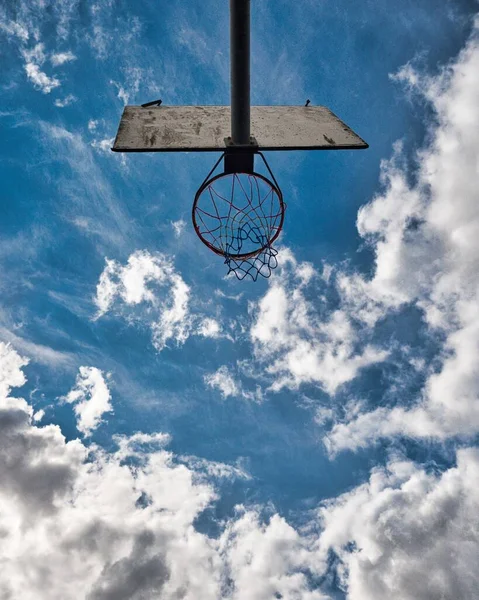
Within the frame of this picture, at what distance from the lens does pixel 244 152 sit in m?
5.09

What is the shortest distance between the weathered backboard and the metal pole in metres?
0.28

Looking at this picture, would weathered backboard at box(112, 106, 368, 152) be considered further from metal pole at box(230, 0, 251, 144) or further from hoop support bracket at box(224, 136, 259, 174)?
metal pole at box(230, 0, 251, 144)

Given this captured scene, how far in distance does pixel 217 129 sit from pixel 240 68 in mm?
1151

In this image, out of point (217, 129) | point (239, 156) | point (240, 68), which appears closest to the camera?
point (240, 68)

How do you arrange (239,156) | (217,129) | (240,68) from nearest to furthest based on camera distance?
(240,68) → (239,156) → (217,129)

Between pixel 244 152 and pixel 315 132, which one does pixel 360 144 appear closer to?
pixel 315 132

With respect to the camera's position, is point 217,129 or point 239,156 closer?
point 239,156

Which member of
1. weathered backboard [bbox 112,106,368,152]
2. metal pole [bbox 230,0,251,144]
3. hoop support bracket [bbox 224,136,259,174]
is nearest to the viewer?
metal pole [bbox 230,0,251,144]

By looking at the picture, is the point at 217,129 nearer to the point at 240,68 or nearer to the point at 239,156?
the point at 239,156

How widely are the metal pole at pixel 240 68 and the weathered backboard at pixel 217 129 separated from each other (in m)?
Result: 0.28

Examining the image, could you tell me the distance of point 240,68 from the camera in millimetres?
4410

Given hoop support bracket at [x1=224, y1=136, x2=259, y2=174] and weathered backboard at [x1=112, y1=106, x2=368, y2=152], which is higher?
weathered backboard at [x1=112, y1=106, x2=368, y2=152]

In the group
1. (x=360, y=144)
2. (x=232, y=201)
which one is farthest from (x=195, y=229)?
(x=360, y=144)

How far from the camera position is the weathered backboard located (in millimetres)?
5172
